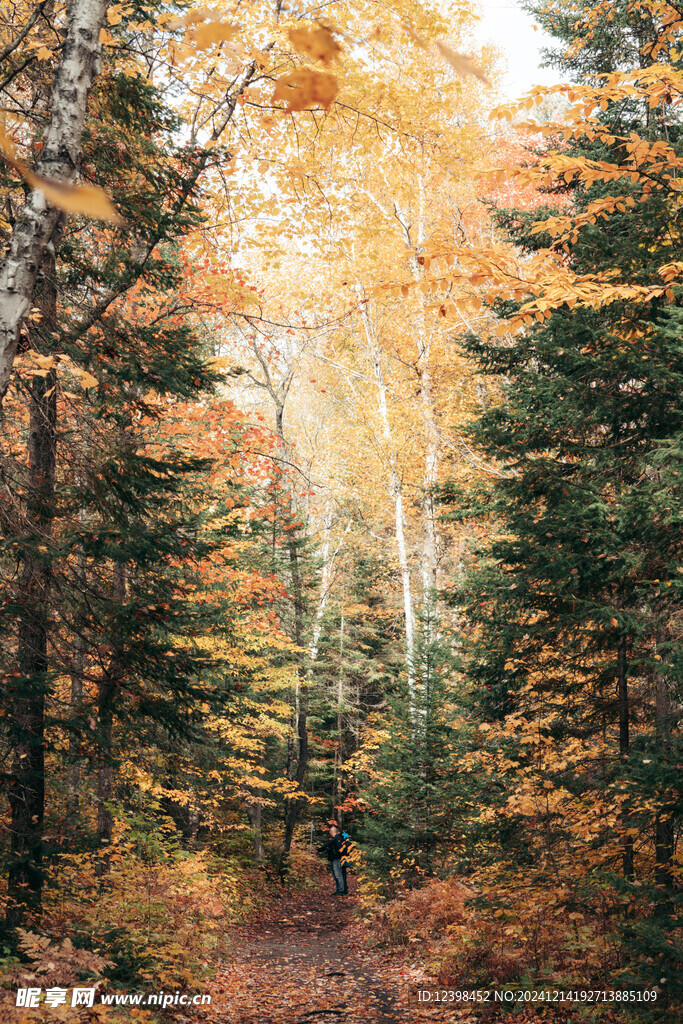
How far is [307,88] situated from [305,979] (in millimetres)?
9405

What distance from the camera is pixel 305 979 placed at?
795 cm

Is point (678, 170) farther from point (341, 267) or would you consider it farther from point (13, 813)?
point (341, 267)

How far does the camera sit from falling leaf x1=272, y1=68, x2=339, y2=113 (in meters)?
1.49

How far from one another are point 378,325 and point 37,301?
38.6ft

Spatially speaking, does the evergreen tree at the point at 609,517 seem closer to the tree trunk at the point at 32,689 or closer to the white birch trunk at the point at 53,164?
the white birch trunk at the point at 53,164

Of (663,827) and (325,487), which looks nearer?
(663,827)

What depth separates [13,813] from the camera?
18.2ft

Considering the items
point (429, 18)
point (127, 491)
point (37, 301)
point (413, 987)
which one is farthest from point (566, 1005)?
point (429, 18)

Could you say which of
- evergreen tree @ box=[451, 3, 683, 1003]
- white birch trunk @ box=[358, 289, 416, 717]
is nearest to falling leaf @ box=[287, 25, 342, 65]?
evergreen tree @ box=[451, 3, 683, 1003]

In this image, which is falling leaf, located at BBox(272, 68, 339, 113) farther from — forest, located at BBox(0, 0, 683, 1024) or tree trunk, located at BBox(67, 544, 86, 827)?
tree trunk, located at BBox(67, 544, 86, 827)

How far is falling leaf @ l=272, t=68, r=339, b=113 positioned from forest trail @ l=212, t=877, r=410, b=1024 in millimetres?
7271

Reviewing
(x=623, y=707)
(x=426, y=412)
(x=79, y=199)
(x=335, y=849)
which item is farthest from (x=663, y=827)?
(x=335, y=849)

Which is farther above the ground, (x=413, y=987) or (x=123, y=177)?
(x=123, y=177)

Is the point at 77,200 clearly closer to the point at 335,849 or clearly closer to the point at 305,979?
the point at 305,979
